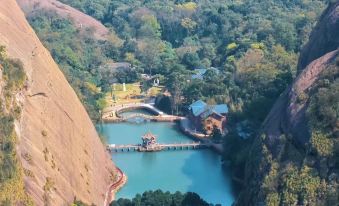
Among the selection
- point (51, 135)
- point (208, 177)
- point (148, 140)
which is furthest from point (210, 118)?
point (51, 135)

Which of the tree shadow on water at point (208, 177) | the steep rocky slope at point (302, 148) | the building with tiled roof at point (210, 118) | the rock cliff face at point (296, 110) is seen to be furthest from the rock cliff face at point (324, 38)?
the building with tiled roof at point (210, 118)

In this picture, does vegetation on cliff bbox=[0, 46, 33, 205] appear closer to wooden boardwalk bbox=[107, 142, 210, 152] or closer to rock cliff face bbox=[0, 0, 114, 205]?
rock cliff face bbox=[0, 0, 114, 205]

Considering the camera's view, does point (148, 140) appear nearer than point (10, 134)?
No

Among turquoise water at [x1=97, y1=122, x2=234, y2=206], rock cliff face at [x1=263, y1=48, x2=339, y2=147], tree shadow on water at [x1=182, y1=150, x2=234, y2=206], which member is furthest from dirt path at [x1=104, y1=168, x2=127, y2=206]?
rock cliff face at [x1=263, y1=48, x2=339, y2=147]

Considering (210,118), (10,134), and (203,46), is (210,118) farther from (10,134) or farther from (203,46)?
(10,134)

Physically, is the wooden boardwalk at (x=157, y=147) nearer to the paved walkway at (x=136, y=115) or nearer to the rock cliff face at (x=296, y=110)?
the paved walkway at (x=136, y=115)

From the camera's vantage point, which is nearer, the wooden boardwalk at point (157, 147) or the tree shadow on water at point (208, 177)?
the tree shadow on water at point (208, 177)

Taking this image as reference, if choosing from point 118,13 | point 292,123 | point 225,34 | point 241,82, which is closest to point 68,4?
point 118,13

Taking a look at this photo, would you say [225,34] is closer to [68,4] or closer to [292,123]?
[68,4]
